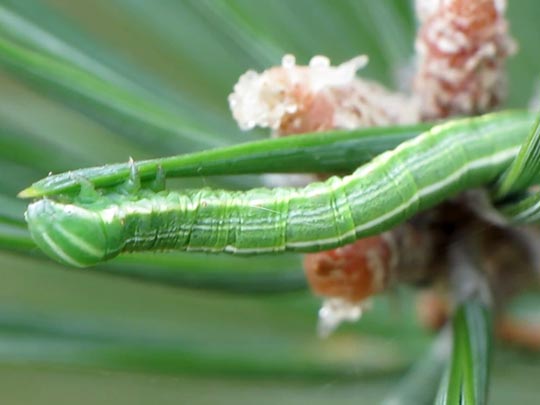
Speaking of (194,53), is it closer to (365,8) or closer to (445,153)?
(365,8)

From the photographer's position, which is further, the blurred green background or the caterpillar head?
the blurred green background

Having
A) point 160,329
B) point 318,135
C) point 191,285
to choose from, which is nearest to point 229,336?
point 160,329

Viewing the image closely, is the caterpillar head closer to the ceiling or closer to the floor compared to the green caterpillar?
closer to the floor

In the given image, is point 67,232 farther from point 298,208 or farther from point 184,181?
point 184,181

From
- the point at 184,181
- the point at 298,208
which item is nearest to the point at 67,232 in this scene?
the point at 298,208

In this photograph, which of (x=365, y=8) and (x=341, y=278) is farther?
(x=365, y=8)
